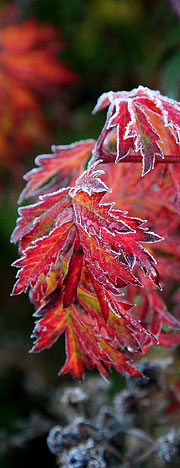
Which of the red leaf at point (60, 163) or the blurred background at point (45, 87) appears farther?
the blurred background at point (45, 87)

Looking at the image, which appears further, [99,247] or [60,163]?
[60,163]

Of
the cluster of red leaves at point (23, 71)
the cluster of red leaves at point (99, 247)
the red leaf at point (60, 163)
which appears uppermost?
the cluster of red leaves at point (23, 71)

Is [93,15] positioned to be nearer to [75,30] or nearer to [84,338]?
[75,30]

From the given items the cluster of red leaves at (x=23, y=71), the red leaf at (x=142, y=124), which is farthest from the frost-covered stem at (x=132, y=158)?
the cluster of red leaves at (x=23, y=71)

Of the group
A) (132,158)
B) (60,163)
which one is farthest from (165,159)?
(60,163)

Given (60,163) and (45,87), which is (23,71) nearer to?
(45,87)

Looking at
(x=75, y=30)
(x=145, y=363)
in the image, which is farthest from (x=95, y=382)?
(x=75, y=30)

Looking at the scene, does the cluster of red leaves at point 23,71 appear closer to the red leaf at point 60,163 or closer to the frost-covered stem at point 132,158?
the red leaf at point 60,163
